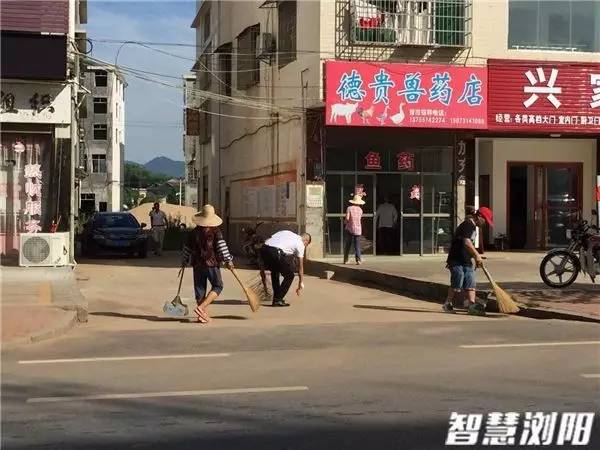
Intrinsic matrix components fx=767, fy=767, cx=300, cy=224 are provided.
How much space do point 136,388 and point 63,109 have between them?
1220 cm

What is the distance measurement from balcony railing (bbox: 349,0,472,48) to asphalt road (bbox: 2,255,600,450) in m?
10.1

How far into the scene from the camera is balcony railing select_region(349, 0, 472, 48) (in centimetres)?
1931

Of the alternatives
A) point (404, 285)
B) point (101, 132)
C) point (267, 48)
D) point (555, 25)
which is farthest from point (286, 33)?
point (101, 132)

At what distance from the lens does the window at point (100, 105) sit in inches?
2793

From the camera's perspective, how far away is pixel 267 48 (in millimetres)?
23578

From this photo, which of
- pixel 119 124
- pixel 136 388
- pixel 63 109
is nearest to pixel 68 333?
pixel 136 388

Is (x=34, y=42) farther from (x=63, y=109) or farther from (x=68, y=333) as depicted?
Result: (x=68, y=333)

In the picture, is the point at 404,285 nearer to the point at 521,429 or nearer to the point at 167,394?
the point at 167,394

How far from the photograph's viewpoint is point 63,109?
17609mm

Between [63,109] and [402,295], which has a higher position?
[63,109]

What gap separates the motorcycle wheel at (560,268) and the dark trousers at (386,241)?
7217mm

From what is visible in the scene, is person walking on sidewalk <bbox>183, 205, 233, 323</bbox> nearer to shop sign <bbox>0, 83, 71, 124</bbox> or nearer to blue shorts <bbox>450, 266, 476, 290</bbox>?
blue shorts <bbox>450, 266, 476, 290</bbox>

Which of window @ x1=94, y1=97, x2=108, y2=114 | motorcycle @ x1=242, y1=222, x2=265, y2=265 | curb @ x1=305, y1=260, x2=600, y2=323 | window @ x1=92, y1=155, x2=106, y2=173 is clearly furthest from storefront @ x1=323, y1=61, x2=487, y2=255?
window @ x1=94, y1=97, x2=108, y2=114

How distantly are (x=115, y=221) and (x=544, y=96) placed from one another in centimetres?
1357
